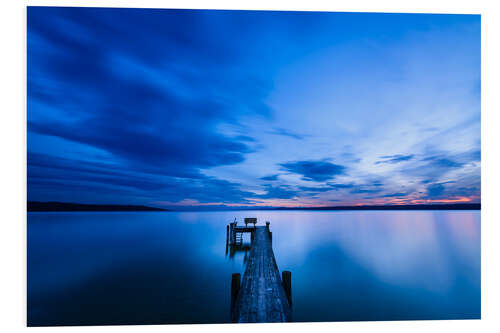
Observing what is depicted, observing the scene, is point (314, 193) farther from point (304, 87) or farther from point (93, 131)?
point (93, 131)

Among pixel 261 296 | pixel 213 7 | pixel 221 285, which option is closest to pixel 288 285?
pixel 261 296

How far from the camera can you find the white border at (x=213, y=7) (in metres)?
4.19

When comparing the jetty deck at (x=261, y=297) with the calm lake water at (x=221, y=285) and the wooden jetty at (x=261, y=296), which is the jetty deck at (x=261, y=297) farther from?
the calm lake water at (x=221, y=285)

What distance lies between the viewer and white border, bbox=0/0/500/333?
419cm

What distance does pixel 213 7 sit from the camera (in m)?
4.81

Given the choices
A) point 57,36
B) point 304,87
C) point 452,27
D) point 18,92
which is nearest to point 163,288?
point 18,92

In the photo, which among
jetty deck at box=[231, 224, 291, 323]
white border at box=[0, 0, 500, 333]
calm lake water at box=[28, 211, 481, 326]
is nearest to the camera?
jetty deck at box=[231, 224, 291, 323]

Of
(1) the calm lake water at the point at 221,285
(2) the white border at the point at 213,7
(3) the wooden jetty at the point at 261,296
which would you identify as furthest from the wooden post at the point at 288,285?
(1) the calm lake water at the point at 221,285

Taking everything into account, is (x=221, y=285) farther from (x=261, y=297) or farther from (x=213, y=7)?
(x=213, y=7)

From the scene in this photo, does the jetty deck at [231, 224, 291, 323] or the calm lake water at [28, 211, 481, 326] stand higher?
the jetty deck at [231, 224, 291, 323]

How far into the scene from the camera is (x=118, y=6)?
471 cm

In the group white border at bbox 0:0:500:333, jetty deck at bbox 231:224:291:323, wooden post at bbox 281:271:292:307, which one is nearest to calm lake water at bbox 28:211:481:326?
white border at bbox 0:0:500:333

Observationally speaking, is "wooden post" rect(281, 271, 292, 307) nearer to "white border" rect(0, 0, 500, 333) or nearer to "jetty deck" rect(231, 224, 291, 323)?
"jetty deck" rect(231, 224, 291, 323)

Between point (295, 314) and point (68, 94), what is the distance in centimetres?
940
